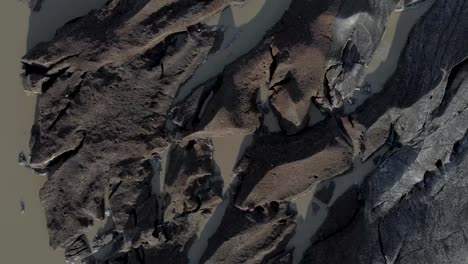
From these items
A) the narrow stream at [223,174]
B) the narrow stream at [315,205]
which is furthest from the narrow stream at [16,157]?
the narrow stream at [315,205]

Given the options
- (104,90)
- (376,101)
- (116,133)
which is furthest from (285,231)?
(104,90)

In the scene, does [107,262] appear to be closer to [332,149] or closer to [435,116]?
[332,149]

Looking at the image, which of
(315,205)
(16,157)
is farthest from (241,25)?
(16,157)

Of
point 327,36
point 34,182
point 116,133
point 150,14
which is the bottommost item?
point 34,182

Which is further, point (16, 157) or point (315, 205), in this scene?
point (16, 157)

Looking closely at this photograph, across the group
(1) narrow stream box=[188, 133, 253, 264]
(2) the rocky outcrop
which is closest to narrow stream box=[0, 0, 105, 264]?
(2) the rocky outcrop

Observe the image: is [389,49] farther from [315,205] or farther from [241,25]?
[315,205]

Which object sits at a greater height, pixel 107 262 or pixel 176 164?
pixel 176 164

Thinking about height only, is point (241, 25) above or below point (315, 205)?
above
